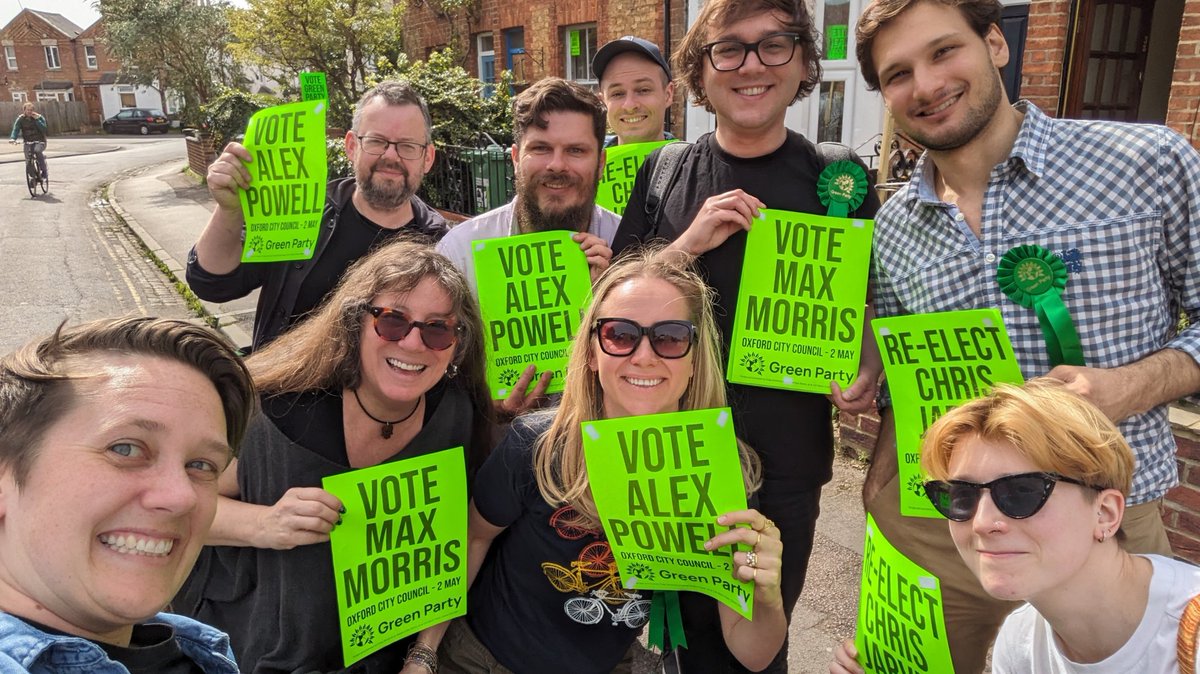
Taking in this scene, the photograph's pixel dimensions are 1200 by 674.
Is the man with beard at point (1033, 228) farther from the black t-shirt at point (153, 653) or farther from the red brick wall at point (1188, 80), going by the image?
the red brick wall at point (1188, 80)

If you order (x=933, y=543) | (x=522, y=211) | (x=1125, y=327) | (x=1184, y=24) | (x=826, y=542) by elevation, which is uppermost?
(x=1184, y=24)

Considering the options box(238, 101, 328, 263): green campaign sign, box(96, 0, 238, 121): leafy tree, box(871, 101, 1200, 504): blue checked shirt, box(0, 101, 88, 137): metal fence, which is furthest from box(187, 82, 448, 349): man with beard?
box(0, 101, 88, 137): metal fence

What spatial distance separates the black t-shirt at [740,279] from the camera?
2338mm

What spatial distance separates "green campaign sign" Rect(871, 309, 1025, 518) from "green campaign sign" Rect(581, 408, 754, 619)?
1.77 feet

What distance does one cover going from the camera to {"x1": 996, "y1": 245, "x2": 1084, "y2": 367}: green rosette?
1874mm

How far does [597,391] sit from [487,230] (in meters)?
1.13

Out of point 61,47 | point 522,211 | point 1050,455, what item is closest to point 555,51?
point 522,211

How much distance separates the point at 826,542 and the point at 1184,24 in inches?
175

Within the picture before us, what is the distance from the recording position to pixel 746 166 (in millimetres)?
2418

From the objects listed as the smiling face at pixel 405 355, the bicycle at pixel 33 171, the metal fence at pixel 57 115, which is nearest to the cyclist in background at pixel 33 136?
the bicycle at pixel 33 171

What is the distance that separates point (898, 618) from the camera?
194 centimetres

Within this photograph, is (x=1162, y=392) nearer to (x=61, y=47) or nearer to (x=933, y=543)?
(x=933, y=543)

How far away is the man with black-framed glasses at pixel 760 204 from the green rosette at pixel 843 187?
47 mm

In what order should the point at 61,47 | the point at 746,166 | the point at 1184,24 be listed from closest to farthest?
the point at 746,166
the point at 1184,24
the point at 61,47
